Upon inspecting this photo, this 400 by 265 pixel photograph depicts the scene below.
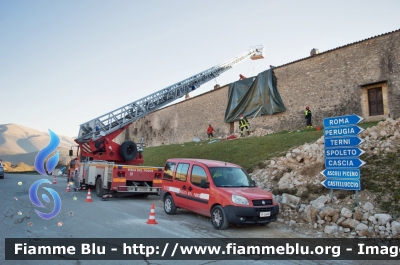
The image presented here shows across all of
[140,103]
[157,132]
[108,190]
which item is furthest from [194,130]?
[108,190]

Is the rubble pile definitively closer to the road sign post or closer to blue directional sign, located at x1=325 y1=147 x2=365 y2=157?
the road sign post

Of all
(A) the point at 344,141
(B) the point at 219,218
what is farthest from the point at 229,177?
(A) the point at 344,141

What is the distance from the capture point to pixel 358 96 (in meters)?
18.0

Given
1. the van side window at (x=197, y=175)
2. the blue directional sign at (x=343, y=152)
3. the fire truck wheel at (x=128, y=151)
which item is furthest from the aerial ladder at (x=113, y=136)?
the blue directional sign at (x=343, y=152)

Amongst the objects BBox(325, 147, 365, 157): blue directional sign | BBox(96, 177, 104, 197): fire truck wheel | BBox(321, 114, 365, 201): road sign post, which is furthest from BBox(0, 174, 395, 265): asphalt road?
BBox(96, 177, 104, 197): fire truck wheel

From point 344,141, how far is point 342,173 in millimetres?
898

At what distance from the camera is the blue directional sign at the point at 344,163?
322 inches

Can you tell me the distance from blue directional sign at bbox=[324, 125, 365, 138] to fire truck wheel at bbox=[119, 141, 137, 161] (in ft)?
29.9

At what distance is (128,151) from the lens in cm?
1490

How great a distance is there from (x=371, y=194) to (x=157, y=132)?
32.2 m

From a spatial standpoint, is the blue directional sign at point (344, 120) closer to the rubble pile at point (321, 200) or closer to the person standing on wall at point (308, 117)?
the rubble pile at point (321, 200)

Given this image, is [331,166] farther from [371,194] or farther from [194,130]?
[194,130]

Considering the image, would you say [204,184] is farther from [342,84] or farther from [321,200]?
[342,84]

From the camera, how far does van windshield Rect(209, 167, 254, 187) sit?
8.02 m
